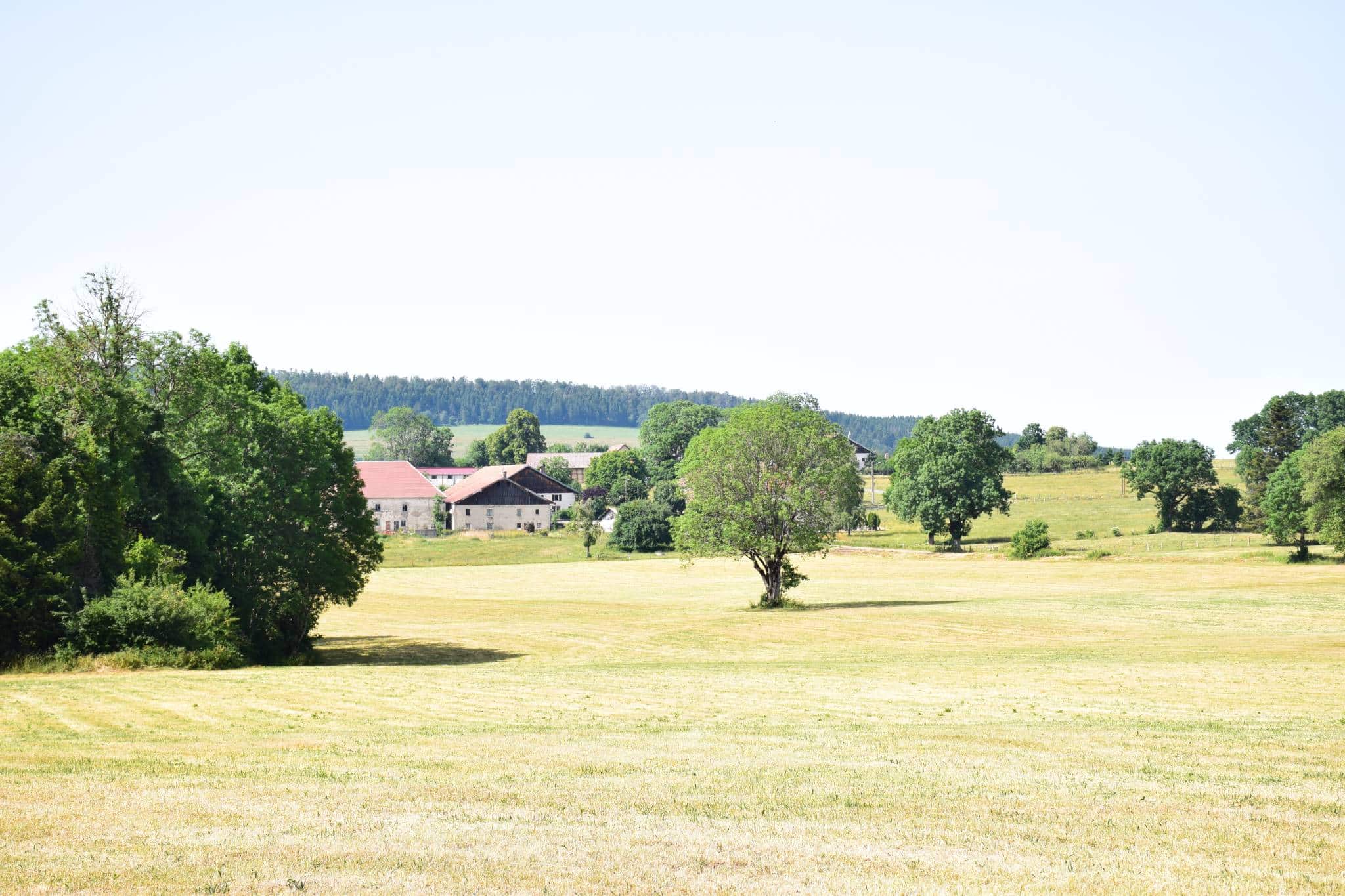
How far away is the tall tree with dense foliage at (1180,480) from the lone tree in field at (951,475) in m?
18.4

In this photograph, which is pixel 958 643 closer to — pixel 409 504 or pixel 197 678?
pixel 197 678

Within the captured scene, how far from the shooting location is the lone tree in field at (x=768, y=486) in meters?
71.2

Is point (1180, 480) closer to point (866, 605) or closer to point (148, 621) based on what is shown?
point (866, 605)

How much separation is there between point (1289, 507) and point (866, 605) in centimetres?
5119

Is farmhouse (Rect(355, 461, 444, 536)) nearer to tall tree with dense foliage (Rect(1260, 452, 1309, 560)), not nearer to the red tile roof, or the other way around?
the red tile roof

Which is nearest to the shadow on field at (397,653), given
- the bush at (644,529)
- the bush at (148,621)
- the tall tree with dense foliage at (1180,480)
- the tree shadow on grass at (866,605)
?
the bush at (148,621)

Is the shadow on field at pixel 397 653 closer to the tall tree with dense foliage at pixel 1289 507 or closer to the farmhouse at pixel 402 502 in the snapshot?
the tall tree with dense foliage at pixel 1289 507

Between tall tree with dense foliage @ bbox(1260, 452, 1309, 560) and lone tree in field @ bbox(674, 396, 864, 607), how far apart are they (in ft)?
172

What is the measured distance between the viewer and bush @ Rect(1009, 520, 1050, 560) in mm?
117688

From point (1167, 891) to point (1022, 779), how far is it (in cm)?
683

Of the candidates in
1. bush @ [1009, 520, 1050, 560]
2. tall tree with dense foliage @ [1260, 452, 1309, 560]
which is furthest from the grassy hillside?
bush @ [1009, 520, 1050, 560]

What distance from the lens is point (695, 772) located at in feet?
68.2

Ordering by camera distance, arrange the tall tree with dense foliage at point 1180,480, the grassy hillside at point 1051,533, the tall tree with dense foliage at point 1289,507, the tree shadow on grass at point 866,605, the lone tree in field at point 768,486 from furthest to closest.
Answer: the tall tree with dense foliage at point 1180,480
the grassy hillside at point 1051,533
the tall tree with dense foliage at point 1289,507
the tree shadow on grass at point 866,605
the lone tree in field at point 768,486

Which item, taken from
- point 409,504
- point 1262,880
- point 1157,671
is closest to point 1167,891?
point 1262,880
